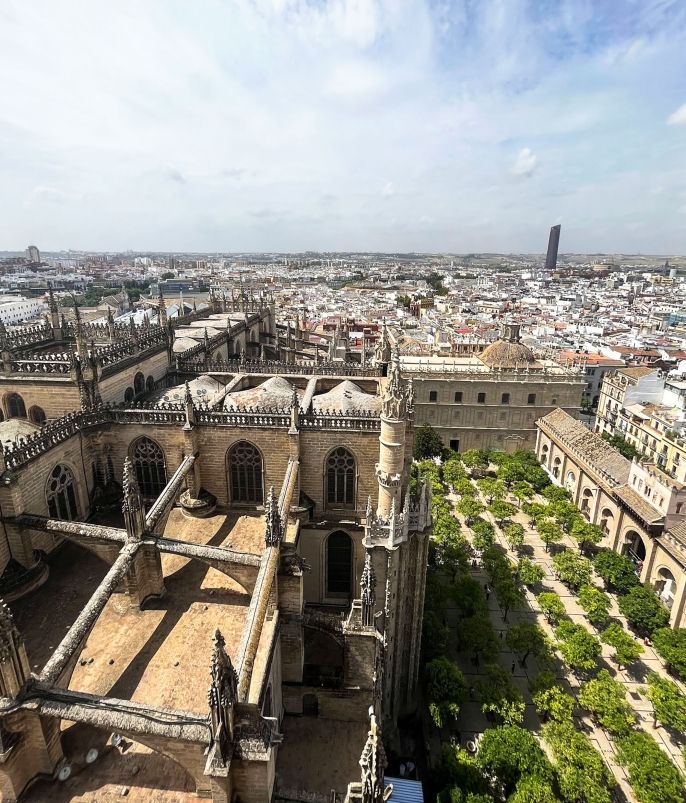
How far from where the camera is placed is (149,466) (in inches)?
949

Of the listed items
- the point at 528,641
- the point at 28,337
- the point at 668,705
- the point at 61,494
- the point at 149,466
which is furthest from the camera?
the point at 28,337

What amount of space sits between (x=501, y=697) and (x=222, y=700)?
1834 cm

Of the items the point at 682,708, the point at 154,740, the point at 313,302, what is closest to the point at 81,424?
the point at 154,740

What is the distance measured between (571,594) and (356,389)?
78.4 feet

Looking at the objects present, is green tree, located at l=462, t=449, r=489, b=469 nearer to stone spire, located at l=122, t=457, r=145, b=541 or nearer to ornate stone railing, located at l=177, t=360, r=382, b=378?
ornate stone railing, located at l=177, t=360, r=382, b=378

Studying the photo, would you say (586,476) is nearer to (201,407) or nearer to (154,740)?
(201,407)

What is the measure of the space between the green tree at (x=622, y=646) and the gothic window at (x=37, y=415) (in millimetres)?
33807

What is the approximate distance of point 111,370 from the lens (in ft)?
83.0

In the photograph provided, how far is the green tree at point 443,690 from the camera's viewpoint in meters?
24.0

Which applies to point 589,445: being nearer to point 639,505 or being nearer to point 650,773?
point 639,505

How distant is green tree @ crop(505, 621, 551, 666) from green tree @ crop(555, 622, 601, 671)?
98 centimetres

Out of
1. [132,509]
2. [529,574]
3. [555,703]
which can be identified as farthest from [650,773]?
[132,509]

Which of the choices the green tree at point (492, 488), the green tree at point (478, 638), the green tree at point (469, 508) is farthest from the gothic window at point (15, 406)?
the green tree at point (492, 488)

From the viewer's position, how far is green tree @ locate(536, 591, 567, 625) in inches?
1239
